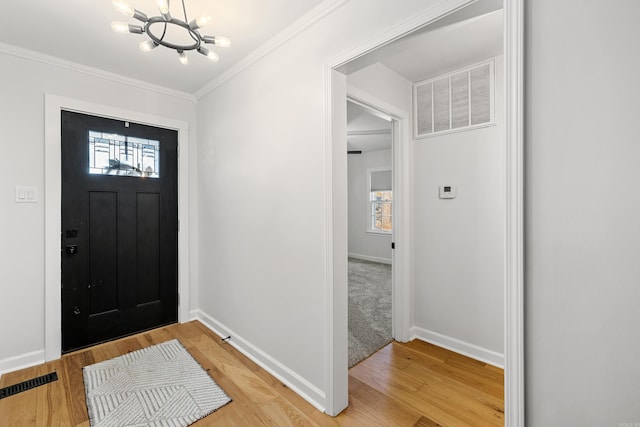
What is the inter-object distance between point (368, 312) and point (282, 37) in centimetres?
308

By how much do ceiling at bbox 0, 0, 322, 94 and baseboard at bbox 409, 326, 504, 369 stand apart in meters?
2.94

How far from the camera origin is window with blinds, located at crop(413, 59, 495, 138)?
2396mm

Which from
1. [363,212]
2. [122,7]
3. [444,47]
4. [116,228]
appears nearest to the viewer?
[122,7]

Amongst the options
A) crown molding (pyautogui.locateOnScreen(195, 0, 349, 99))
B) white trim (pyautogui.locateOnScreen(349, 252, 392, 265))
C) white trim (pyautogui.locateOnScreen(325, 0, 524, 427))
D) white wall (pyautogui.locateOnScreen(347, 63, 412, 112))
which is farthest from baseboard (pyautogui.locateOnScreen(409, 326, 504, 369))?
white trim (pyautogui.locateOnScreen(349, 252, 392, 265))

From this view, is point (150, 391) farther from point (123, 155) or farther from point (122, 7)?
point (122, 7)

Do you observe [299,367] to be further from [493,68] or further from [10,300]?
[493,68]

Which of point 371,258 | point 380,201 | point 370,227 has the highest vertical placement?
point 380,201

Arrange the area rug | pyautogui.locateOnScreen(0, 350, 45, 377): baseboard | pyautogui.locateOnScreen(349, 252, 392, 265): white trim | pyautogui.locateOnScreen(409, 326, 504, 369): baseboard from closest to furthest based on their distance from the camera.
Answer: the area rug → pyautogui.locateOnScreen(0, 350, 45, 377): baseboard → pyautogui.locateOnScreen(409, 326, 504, 369): baseboard → pyautogui.locateOnScreen(349, 252, 392, 265): white trim

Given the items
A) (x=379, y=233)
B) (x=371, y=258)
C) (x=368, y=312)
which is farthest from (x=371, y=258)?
(x=368, y=312)

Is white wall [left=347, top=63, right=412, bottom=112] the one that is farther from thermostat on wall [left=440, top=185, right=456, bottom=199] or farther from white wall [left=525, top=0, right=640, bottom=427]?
white wall [left=525, top=0, right=640, bottom=427]

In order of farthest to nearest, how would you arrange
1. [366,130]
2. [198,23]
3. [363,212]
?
[363,212] → [366,130] → [198,23]

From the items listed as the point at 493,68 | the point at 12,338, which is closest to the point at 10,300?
the point at 12,338

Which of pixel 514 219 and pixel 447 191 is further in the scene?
pixel 447 191

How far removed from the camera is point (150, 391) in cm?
200
